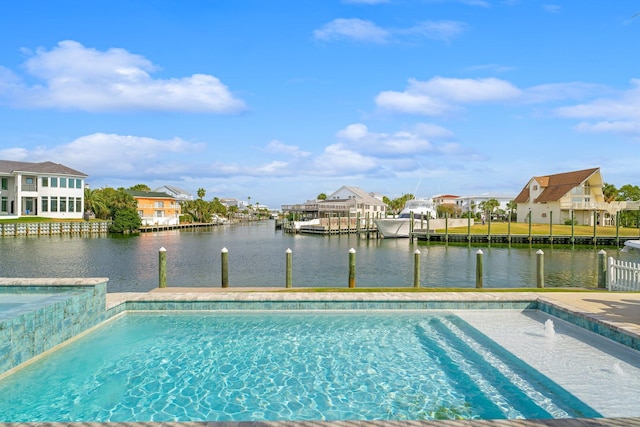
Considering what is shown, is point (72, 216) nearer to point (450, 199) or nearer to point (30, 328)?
point (30, 328)

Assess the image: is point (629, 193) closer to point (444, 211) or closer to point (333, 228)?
point (444, 211)

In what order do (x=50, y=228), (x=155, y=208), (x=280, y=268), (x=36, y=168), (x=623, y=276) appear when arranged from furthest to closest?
(x=155, y=208) < (x=36, y=168) < (x=50, y=228) < (x=280, y=268) < (x=623, y=276)

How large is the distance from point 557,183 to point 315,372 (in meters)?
71.0

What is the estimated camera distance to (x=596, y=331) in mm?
8852

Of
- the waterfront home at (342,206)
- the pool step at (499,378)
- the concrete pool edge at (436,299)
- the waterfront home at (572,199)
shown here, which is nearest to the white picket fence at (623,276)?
the concrete pool edge at (436,299)

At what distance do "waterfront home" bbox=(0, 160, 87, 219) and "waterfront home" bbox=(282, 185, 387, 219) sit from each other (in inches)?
1440

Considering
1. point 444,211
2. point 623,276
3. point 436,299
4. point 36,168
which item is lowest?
point 436,299

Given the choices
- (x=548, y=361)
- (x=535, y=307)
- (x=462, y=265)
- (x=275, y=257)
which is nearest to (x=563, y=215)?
(x=462, y=265)

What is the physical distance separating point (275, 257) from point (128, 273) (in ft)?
38.5

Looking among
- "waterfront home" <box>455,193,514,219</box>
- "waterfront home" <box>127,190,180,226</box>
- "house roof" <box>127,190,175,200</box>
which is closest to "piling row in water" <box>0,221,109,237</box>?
"waterfront home" <box>127,190,180,226</box>

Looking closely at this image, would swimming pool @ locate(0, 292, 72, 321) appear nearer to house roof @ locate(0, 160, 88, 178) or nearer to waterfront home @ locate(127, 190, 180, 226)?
house roof @ locate(0, 160, 88, 178)

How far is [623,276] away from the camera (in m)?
13.5

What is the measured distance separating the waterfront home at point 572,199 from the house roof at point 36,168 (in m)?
69.6

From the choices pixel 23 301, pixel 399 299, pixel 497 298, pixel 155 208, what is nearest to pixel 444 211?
pixel 155 208
